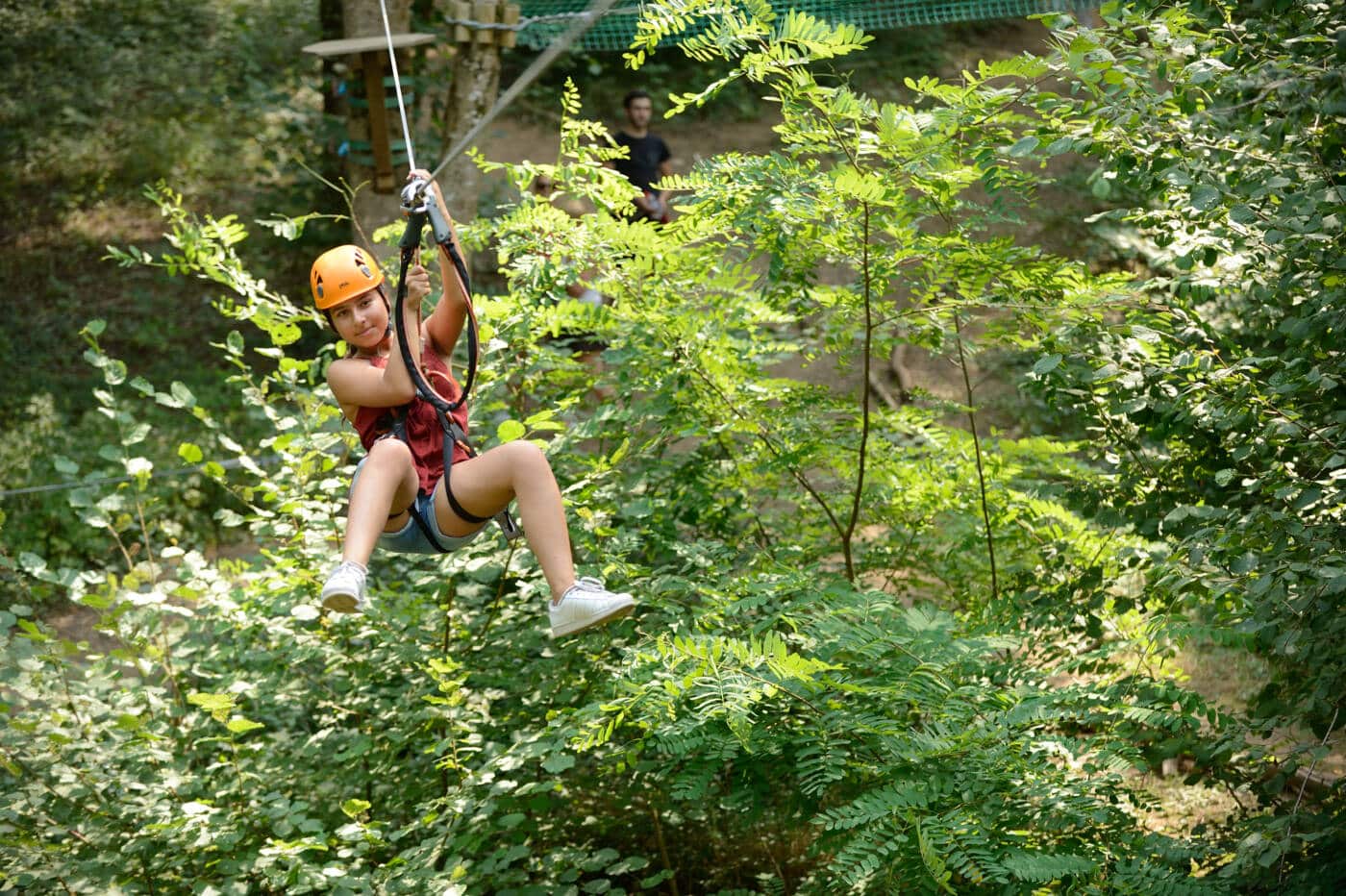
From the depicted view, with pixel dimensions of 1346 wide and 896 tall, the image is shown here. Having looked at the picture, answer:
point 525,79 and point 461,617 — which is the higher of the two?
point 525,79

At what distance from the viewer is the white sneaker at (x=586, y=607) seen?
11.5ft

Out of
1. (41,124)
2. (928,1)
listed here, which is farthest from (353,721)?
(41,124)

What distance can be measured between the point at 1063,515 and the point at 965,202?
1.17m

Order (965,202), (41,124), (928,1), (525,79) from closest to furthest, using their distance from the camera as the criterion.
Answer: (525,79)
(965,202)
(928,1)
(41,124)

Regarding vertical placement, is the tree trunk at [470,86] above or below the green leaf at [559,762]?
above

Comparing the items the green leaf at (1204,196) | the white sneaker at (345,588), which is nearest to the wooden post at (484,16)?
the white sneaker at (345,588)

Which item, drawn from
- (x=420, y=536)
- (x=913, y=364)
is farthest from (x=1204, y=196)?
(x=913, y=364)

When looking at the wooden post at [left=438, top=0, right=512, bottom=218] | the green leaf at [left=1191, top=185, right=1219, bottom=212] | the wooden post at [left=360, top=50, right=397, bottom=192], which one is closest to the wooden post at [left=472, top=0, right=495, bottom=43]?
the wooden post at [left=438, top=0, right=512, bottom=218]

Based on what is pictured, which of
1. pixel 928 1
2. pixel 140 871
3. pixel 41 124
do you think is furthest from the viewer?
pixel 41 124

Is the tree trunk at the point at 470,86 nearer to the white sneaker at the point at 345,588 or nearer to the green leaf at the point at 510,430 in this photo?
the green leaf at the point at 510,430

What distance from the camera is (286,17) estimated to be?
41.9ft

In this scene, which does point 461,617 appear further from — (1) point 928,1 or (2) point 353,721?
(1) point 928,1

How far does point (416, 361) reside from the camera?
3.62 meters

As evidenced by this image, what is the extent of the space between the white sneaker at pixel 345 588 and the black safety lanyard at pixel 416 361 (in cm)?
36
